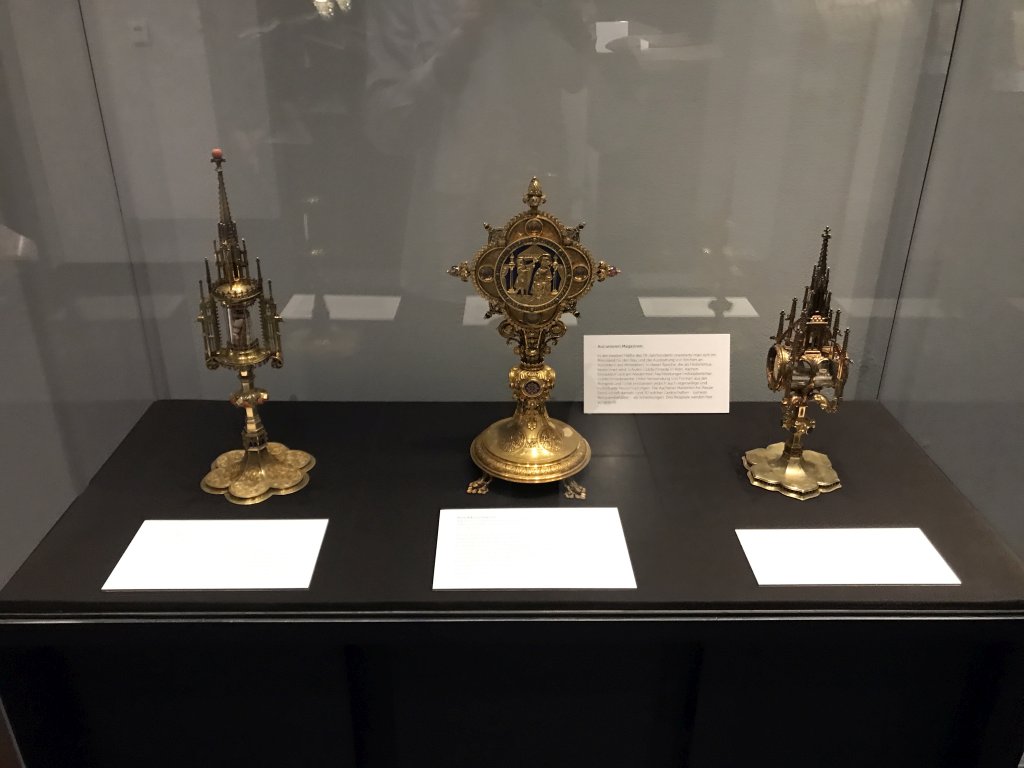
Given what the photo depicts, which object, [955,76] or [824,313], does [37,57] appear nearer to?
[824,313]

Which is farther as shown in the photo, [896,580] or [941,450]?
[941,450]

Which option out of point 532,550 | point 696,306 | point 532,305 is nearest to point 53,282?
point 532,305

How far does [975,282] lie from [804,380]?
2.07 ft

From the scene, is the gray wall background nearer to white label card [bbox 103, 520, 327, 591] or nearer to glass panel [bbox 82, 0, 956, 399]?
glass panel [bbox 82, 0, 956, 399]

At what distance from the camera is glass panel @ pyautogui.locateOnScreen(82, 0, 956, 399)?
177 centimetres

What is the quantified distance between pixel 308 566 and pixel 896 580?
3.44ft

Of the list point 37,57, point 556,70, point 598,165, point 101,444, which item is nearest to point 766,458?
point 598,165

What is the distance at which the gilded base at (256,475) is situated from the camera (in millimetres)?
1623

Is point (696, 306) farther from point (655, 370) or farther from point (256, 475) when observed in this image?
point (256, 475)

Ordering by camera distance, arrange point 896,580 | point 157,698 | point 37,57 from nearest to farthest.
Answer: point 896,580 < point 157,698 < point 37,57

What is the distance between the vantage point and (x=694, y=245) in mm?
1960

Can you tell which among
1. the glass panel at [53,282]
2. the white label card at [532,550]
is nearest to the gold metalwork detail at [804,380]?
the white label card at [532,550]

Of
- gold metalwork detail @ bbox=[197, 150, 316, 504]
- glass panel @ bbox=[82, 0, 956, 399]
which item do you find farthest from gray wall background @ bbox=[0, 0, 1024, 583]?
gold metalwork detail @ bbox=[197, 150, 316, 504]

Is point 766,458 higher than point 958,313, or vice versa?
point 958,313
